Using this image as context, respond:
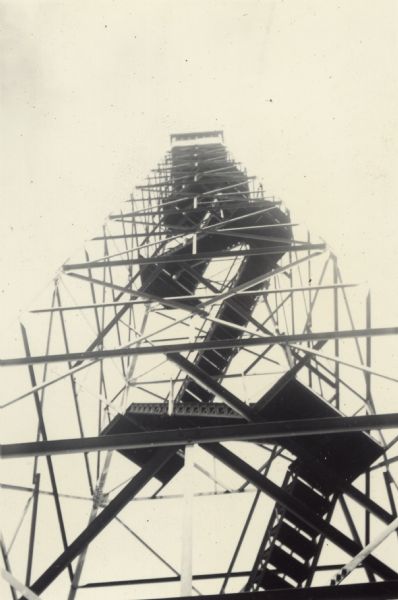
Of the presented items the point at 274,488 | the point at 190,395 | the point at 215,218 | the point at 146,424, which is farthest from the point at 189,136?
the point at 274,488

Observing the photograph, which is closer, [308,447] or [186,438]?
[186,438]

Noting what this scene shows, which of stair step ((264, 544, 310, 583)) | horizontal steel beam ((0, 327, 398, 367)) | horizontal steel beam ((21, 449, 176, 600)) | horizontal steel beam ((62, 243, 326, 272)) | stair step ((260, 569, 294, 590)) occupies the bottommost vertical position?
stair step ((260, 569, 294, 590))

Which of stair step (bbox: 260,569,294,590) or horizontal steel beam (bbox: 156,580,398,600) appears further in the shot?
stair step (bbox: 260,569,294,590)

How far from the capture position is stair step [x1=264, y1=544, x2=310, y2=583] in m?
6.85

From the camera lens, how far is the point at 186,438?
3.95m

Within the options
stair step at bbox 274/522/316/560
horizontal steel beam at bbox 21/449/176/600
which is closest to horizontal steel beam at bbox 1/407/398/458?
horizontal steel beam at bbox 21/449/176/600

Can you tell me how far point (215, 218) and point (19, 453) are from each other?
26.4 feet

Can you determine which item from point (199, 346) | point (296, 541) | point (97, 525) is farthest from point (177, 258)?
point (296, 541)

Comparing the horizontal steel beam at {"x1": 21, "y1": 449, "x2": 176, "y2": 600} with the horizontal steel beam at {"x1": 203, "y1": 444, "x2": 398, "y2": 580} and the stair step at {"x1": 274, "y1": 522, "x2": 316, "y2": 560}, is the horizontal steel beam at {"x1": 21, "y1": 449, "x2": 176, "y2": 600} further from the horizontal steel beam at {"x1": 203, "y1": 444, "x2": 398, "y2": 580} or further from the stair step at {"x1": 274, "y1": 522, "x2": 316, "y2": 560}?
the stair step at {"x1": 274, "y1": 522, "x2": 316, "y2": 560}

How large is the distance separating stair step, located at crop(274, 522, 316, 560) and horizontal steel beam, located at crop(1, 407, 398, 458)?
10.8ft

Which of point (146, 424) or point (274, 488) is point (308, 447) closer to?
point (274, 488)

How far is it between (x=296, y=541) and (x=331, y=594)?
3928mm

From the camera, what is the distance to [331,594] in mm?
3072

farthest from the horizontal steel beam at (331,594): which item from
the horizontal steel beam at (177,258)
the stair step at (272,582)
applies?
the horizontal steel beam at (177,258)
